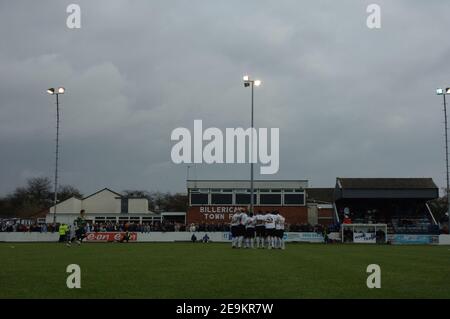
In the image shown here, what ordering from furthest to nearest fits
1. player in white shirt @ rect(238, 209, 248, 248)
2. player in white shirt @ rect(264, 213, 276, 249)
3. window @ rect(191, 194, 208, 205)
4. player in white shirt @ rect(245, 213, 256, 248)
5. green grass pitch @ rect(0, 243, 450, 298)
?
window @ rect(191, 194, 208, 205) < player in white shirt @ rect(238, 209, 248, 248) < player in white shirt @ rect(245, 213, 256, 248) < player in white shirt @ rect(264, 213, 276, 249) < green grass pitch @ rect(0, 243, 450, 298)

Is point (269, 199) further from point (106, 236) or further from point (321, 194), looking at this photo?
point (321, 194)

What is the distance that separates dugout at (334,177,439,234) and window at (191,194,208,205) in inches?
610

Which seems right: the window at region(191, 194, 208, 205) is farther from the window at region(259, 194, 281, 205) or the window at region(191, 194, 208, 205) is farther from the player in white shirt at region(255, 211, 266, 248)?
the player in white shirt at region(255, 211, 266, 248)

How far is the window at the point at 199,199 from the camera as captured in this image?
229 ft

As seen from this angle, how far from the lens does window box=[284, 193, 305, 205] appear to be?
2763 inches

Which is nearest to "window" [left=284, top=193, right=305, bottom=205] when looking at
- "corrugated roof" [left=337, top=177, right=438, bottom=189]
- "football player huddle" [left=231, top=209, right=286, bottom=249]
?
"corrugated roof" [left=337, top=177, right=438, bottom=189]

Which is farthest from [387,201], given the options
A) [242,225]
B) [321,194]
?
[321,194]

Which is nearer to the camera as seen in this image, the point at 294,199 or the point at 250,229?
the point at 250,229

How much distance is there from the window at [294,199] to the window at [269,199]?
95 cm

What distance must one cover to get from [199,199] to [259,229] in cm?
3979

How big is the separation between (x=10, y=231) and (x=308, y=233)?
1087 inches

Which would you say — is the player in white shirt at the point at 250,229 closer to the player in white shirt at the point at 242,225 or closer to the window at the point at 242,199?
the player in white shirt at the point at 242,225

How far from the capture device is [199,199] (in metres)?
70.2

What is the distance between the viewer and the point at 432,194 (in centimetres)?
6794
